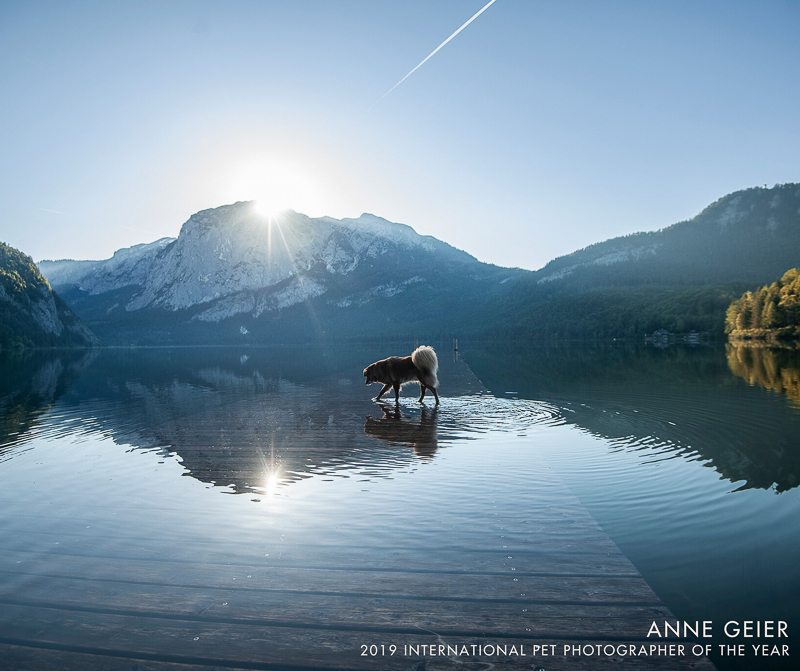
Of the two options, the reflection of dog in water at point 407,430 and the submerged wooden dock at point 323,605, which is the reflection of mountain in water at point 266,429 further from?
the submerged wooden dock at point 323,605

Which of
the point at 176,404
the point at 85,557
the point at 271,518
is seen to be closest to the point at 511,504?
the point at 271,518

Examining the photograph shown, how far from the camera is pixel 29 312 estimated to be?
530ft

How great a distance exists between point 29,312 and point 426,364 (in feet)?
604

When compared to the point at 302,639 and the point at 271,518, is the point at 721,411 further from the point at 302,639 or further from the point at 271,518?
the point at 302,639

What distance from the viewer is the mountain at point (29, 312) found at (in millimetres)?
148750

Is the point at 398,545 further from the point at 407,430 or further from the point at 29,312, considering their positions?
the point at 29,312

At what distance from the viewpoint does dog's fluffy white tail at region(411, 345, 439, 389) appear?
21312 millimetres

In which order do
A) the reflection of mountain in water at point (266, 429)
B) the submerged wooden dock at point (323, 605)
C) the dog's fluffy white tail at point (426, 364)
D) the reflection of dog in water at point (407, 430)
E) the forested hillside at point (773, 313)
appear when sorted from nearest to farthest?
the submerged wooden dock at point (323, 605) < the reflection of mountain in water at point (266, 429) < the reflection of dog in water at point (407, 430) < the dog's fluffy white tail at point (426, 364) < the forested hillside at point (773, 313)

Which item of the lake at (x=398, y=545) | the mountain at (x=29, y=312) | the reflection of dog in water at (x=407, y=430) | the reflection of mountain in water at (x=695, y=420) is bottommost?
the reflection of mountain in water at (x=695, y=420)

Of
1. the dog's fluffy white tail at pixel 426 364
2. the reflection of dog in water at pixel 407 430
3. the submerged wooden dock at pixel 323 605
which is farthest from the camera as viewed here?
the dog's fluffy white tail at pixel 426 364

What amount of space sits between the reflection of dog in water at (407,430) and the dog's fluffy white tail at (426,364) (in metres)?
1.95

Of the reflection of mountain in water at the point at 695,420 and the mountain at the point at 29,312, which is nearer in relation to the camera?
the reflection of mountain in water at the point at 695,420

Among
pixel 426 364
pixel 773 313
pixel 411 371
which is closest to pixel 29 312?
pixel 411 371

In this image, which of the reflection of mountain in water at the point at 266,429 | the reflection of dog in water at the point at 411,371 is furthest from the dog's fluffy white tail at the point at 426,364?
the reflection of mountain in water at the point at 266,429
